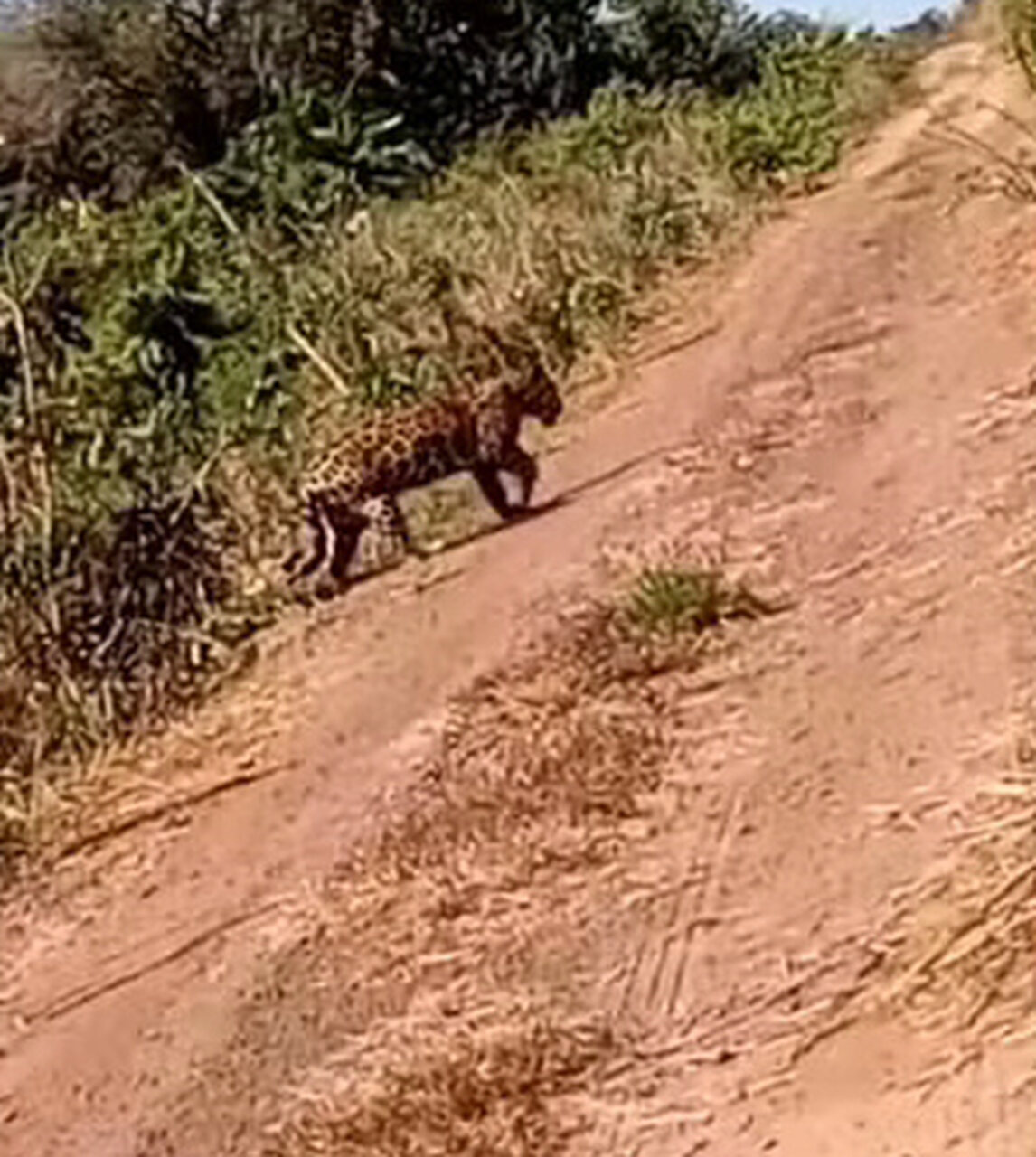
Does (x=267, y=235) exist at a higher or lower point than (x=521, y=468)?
higher

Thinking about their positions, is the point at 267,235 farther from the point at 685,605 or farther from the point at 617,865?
the point at 617,865

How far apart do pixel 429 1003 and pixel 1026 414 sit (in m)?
4.18

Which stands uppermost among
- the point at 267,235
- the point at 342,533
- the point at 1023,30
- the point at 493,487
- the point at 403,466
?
the point at 1023,30

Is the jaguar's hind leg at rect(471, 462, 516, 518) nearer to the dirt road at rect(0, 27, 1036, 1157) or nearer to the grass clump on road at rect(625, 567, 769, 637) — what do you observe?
the dirt road at rect(0, 27, 1036, 1157)

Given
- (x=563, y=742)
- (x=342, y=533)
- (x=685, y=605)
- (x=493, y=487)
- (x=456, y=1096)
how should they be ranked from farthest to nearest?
(x=493, y=487)
(x=342, y=533)
(x=685, y=605)
(x=563, y=742)
(x=456, y=1096)

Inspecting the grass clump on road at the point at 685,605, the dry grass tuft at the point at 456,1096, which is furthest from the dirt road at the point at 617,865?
the grass clump on road at the point at 685,605

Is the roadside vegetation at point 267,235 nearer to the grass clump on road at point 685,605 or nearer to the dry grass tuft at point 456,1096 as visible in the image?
the grass clump on road at point 685,605

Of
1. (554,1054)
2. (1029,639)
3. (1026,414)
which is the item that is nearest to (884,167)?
(1026,414)

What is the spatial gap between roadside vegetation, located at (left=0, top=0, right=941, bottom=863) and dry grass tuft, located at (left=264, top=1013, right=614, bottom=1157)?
332 centimetres

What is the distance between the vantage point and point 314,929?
304 inches

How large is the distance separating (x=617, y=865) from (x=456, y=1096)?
4.04 feet

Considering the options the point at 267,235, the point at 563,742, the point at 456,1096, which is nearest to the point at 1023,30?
the point at 563,742

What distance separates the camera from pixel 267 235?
1964 cm

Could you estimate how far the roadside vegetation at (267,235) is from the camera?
37.0 feet
